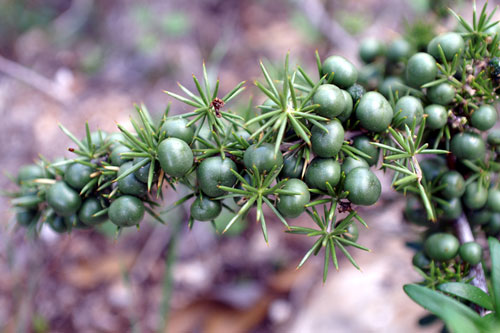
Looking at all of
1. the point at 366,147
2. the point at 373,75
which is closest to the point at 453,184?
the point at 366,147

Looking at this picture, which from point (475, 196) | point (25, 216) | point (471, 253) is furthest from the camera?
point (25, 216)

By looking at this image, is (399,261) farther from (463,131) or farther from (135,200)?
(135,200)

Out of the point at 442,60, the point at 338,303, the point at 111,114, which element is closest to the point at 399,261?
the point at 338,303

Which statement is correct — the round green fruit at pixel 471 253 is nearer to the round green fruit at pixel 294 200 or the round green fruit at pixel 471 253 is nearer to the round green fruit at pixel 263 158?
the round green fruit at pixel 294 200

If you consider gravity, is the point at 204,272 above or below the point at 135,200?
below

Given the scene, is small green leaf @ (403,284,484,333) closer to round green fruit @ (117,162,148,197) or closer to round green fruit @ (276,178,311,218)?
round green fruit @ (276,178,311,218)

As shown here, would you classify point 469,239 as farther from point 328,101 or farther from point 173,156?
point 173,156

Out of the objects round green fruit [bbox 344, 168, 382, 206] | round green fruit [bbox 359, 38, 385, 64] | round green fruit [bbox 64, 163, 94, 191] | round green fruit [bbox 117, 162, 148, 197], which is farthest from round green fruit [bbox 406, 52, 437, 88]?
round green fruit [bbox 64, 163, 94, 191]
